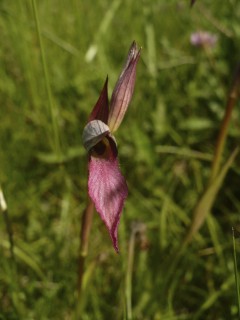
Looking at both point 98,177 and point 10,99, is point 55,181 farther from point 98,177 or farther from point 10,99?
point 98,177

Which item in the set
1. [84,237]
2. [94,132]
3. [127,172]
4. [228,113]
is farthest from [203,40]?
[94,132]

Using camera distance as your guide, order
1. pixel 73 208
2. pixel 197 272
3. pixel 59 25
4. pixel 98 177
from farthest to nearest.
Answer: pixel 59 25, pixel 73 208, pixel 197 272, pixel 98 177

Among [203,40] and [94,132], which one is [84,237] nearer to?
[94,132]

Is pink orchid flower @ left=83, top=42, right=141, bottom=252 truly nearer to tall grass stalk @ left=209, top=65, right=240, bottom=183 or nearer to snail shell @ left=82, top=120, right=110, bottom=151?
snail shell @ left=82, top=120, right=110, bottom=151

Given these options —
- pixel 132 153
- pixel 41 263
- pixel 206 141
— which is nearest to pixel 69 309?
pixel 41 263

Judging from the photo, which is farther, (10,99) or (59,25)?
(59,25)

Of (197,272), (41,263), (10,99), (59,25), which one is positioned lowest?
(197,272)

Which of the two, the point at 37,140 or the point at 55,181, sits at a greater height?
the point at 37,140
